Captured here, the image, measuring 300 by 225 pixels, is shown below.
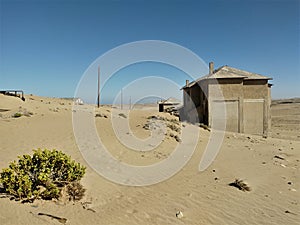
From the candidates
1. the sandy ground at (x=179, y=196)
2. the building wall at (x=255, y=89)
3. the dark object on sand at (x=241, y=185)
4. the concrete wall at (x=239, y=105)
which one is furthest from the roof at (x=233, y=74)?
the dark object on sand at (x=241, y=185)

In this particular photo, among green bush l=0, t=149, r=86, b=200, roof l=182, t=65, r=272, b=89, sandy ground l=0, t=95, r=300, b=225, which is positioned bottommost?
sandy ground l=0, t=95, r=300, b=225

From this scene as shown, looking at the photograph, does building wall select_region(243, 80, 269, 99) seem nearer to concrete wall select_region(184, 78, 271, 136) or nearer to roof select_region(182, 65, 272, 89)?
concrete wall select_region(184, 78, 271, 136)

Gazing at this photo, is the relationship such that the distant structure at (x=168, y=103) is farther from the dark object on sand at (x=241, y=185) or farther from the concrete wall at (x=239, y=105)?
the dark object on sand at (x=241, y=185)

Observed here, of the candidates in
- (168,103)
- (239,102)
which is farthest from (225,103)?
(168,103)

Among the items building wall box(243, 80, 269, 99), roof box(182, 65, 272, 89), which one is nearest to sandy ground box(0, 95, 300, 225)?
roof box(182, 65, 272, 89)

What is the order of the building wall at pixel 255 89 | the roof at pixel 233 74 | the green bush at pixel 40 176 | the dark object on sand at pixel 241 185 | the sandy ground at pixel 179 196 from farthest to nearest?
the building wall at pixel 255 89
the roof at pixel 233 74
the dark object on sand at pixel 241 185
the green bush at pixel 40 176
the sandy ground at pixel 179 196

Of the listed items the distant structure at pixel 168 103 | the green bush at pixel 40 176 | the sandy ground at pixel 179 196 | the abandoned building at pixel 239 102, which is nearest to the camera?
the sandy ground at pixel 179 196

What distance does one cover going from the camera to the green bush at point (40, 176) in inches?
156

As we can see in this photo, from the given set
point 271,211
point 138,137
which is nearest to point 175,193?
point 271,211

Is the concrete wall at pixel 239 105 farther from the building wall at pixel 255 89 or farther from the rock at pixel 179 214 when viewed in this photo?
the rock at pixel 179 214

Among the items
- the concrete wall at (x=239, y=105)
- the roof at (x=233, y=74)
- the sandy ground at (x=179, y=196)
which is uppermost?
the roof at (x=233, y=74)

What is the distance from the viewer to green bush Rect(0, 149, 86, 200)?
13.0ft

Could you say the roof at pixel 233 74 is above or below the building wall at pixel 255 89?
above

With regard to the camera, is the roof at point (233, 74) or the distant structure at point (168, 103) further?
the distant structure at point (168, 103)
